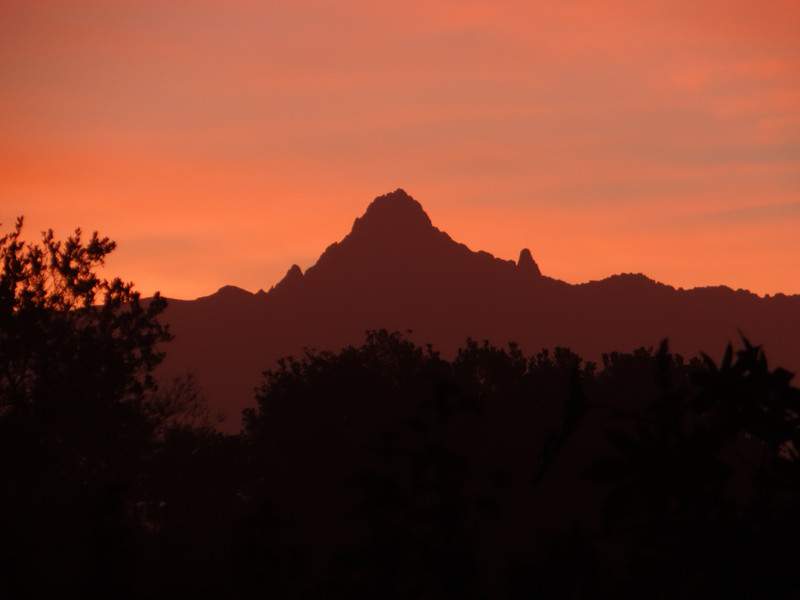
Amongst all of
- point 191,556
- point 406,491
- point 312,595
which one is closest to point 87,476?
point 191,556

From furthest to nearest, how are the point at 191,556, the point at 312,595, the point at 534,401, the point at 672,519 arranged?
1. the point at 534,401
2. the point at 191,556
3. the point at 312,595
4. the point at 672,519

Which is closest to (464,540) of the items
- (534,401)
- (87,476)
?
(87,476)

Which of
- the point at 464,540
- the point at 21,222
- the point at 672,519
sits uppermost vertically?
the point at 21,222

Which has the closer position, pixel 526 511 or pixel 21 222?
pixel 526 511

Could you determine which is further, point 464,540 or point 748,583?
point 464,540

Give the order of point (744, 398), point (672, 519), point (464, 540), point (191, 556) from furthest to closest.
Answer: point (191, 556) < point (464, 540) < point (672, 519) < point (744, 398)

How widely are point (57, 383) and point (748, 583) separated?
34228 millimetres

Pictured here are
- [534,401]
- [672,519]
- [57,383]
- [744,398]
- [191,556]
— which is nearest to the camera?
[744,398]

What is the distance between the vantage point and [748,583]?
277 inches

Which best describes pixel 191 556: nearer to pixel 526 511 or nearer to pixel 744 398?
pixel 526 511

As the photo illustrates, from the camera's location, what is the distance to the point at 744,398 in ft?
21.5

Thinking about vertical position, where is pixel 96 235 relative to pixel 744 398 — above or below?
above

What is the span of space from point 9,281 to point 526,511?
2050 cm

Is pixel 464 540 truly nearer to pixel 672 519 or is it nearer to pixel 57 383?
pixel 672 519
